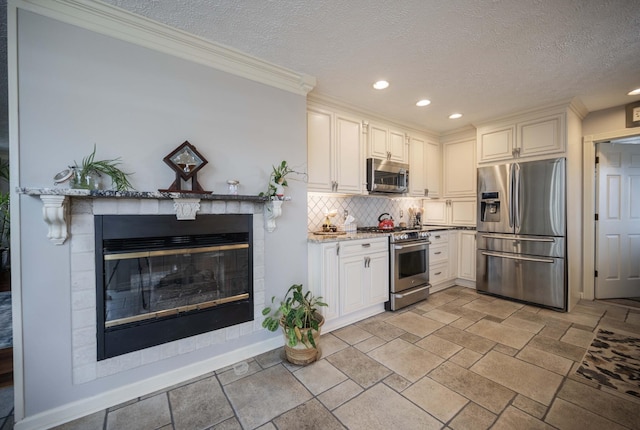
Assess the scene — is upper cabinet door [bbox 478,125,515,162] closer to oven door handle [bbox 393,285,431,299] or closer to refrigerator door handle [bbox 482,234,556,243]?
refrigerator door handle [bbox 482,234,556,243]

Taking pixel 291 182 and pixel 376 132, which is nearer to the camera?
pixel 291 182

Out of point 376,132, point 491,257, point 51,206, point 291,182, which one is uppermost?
point 376,132

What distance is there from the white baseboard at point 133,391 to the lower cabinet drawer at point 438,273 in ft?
8.28

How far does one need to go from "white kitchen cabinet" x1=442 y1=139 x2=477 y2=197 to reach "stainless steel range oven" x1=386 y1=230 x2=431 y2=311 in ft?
3.97

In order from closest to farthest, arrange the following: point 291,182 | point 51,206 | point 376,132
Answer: point 51,206 < point 291,182 < point 376,132

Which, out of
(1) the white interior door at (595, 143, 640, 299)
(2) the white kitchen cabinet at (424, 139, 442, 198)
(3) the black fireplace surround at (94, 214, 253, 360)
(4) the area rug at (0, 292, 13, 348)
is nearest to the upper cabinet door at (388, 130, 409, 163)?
(2) the white kitchen cabinet at (424, 139, 442, 198)

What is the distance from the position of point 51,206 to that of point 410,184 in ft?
12.7

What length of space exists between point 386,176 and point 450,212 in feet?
5.25

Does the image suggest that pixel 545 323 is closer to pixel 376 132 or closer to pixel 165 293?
pixel 376 132

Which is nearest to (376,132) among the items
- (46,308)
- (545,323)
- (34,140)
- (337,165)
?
(337,165)

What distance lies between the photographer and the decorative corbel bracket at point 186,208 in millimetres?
1812

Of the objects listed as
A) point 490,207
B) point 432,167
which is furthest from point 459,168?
point 490,207

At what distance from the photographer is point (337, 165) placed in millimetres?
3086

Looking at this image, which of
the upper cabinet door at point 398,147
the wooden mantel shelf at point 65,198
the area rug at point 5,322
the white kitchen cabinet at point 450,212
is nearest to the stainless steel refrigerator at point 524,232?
the white kitchen cabinet at point 450,212
